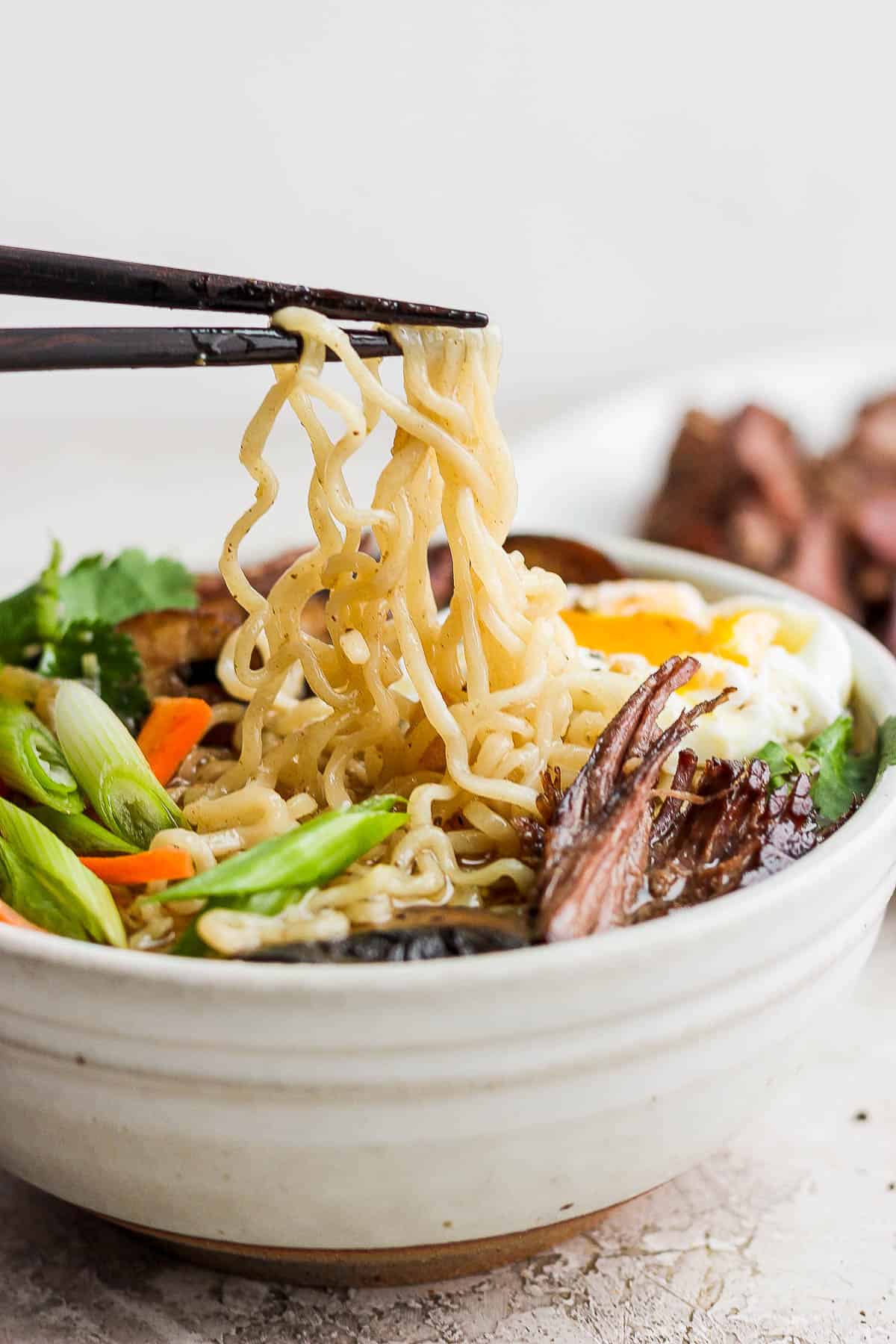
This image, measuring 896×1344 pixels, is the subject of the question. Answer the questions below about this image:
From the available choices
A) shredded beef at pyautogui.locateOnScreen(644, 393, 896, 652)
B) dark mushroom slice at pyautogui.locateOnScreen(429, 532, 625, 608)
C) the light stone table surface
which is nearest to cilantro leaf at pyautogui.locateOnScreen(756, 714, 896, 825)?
the light stone table surface

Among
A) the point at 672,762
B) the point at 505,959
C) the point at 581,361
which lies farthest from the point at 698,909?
the point at 581,361

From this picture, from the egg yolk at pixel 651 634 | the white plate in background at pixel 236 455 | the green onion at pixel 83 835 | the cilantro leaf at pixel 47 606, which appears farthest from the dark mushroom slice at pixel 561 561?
the green onion at pixel 83 835

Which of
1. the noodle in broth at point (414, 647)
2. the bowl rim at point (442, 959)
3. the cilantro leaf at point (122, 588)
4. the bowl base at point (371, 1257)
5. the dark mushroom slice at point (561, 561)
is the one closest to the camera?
the bowl rim at point (442, 959)

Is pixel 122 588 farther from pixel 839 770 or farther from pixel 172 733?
pixel 839 770

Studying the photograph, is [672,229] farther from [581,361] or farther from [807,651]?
[807,651]

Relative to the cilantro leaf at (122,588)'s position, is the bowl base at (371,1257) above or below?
below

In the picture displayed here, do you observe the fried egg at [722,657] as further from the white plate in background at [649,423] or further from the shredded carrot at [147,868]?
the white plate in background at [649,423]

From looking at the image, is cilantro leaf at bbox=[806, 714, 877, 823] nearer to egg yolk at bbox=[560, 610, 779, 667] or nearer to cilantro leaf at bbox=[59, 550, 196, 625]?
egg yolk at bbox=[560, 610, 779, 667]
